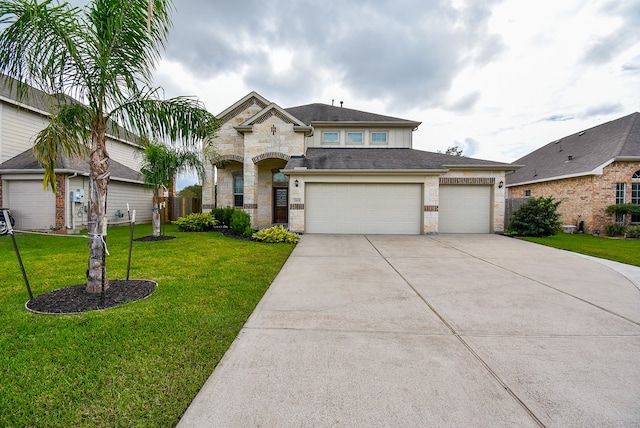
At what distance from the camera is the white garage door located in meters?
12.0

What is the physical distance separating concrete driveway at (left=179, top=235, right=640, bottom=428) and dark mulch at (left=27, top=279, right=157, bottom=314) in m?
2.18

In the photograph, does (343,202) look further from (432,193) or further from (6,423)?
(6,423)

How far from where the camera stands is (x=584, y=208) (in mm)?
13781

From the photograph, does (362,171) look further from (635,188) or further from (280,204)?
(635,188)

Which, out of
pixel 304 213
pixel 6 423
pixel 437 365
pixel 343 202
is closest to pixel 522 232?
pixel 343 202

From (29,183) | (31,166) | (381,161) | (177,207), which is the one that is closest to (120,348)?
(381,161)

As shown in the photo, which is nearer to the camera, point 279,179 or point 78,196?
point 78,196

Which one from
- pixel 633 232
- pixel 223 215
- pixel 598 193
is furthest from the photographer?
pixel 598 193

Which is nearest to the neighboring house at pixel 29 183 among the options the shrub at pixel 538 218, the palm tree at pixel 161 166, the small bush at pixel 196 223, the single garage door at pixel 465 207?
the palm tree at pixel 161 166

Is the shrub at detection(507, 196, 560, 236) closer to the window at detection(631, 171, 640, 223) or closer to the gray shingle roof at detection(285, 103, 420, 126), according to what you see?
the window at detection(631, 171, 640, 223)

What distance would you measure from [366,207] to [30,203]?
1523cm

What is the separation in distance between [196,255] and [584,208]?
60.2 feet

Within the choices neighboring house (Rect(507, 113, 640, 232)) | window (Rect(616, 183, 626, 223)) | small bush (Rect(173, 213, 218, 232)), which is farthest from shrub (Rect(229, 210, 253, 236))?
window (Rect(616, 183, 626, 223))

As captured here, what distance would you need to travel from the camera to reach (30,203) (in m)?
12.1
